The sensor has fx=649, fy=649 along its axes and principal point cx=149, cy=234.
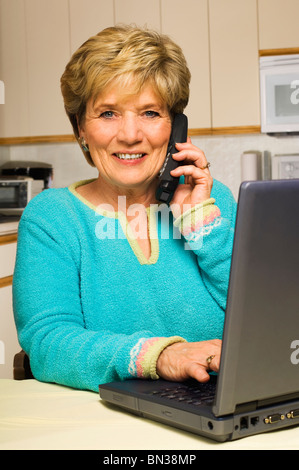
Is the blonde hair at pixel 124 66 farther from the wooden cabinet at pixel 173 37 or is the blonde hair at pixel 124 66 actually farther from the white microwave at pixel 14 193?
the white microwave at pixel 14 193

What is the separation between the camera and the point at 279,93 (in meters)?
3.18

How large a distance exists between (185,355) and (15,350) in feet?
7.35

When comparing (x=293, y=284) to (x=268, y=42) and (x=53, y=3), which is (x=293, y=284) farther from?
(x=53, y=3)

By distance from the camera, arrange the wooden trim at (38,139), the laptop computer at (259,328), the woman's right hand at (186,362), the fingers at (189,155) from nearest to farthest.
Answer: the laptop computer at (259,328) → the woman's right hand at (186,362) → the fingers at (189,155) → the wooden trim at (38,139)

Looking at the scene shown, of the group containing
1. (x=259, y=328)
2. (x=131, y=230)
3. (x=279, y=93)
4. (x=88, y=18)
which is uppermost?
(x=88, y=18)

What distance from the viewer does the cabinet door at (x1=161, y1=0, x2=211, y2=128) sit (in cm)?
328

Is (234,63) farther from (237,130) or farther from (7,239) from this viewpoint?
(7,239)

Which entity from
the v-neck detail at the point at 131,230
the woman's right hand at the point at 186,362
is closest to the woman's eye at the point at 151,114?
the v-neck detail at the point at 131,230

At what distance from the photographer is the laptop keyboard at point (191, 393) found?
2.72 feet

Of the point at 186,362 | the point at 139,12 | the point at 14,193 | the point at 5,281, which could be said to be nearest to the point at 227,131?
the point at 139,12

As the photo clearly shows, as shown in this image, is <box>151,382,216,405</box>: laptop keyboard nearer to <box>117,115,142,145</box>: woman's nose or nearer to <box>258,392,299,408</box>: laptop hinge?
<box>258,392,299,408</box>: laptop hinge

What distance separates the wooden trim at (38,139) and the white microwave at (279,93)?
1037mm

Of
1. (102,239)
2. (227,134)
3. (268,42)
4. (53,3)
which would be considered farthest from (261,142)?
(102,239)

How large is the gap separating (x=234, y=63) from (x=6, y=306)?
1.63 metres
